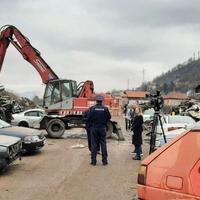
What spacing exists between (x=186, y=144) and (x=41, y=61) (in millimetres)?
21561

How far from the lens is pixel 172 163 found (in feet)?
17.0

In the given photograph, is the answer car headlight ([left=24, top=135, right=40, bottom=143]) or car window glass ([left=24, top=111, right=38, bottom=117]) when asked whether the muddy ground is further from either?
car window glass ([left=24, top=111, right=38, bottom=117])

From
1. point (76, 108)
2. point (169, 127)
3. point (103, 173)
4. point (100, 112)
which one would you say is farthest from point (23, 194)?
point (76, 108)

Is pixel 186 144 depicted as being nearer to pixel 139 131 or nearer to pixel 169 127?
pixel 139 131

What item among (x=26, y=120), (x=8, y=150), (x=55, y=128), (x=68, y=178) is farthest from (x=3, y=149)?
(x=26, y=120)

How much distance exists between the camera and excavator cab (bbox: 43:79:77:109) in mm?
24875

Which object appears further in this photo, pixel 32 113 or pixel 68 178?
pixel 32 113

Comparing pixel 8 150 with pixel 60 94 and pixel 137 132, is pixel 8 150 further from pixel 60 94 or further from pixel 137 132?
pixel 60 94

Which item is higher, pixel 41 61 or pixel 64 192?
pixel 41 61

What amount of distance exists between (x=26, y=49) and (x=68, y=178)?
1572cm

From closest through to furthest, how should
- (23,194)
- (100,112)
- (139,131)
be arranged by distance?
(23,194), (100,112), (139,131)

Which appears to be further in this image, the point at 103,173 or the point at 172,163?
the point at 103,173

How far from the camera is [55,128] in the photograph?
24047 millimetres

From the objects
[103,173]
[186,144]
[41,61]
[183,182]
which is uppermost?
[41,61]
